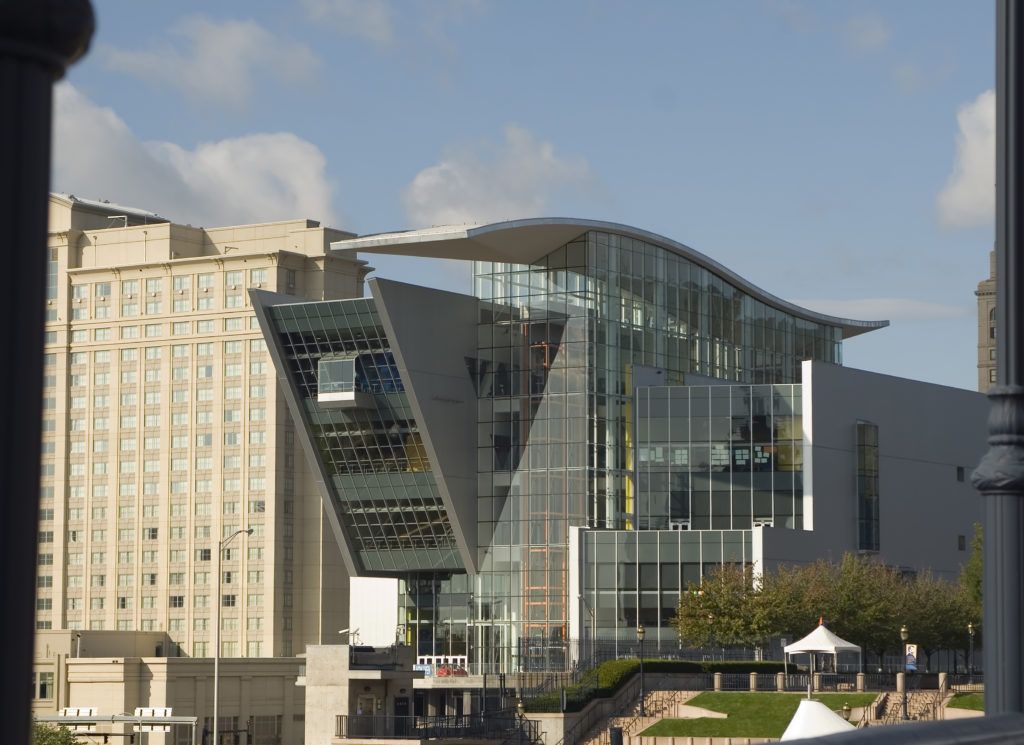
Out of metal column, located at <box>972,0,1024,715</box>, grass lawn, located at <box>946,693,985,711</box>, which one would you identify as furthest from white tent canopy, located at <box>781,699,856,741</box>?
grass lawn, located at <box>946,693,985,711</box>

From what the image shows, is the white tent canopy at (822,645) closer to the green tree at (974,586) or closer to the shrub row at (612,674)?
the shrub row at (612,674)

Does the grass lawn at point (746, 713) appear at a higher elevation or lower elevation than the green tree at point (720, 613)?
lower

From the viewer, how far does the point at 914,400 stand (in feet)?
297

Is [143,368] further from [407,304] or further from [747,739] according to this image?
[747,739]

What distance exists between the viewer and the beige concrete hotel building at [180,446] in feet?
464

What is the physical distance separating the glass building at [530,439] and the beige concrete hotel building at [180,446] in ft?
176

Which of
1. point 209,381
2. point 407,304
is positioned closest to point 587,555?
point 407,304

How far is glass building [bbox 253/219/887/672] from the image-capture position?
82625 mm

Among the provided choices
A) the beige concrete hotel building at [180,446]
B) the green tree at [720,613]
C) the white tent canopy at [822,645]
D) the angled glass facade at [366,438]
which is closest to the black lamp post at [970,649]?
the green tree at [720,613]

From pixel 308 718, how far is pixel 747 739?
15316 millimetres

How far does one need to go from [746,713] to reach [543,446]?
1084 inches

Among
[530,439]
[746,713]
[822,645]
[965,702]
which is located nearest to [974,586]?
[965,702]

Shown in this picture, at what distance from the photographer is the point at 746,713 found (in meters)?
60.0

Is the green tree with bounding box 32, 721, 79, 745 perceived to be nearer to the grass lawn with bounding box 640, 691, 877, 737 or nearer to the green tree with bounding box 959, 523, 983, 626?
the grass lawn with bounding box 640, 691, 877, 737
